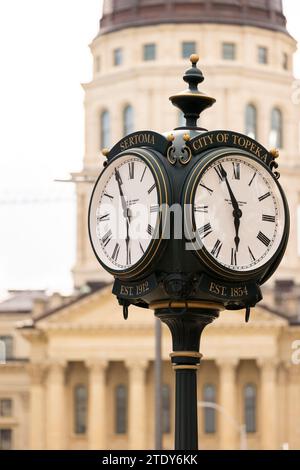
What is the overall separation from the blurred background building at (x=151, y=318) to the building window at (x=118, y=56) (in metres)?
0.09

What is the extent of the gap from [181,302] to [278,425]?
102m

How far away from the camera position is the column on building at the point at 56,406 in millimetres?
110625

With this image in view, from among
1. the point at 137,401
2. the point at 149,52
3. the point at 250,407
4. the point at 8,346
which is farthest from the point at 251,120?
the point at 137,401

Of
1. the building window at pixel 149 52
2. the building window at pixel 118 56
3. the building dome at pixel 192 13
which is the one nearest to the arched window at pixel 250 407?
the building window at pixel 149 52

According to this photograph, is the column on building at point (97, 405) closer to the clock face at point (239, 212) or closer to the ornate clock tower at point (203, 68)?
the ornate clock tower at point (203, 68)

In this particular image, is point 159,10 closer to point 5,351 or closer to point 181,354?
point 5,351

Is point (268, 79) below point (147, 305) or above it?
above

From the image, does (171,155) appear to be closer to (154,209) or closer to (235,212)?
(154,209)

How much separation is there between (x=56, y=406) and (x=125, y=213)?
103 m

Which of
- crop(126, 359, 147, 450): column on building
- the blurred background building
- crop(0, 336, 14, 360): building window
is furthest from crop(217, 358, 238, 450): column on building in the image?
crop(0, 336, 14, 360): building window

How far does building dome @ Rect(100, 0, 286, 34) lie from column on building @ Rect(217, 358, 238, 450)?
26.0m

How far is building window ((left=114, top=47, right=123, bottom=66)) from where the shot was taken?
126812mm

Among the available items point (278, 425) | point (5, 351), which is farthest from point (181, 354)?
point (5, 351)
